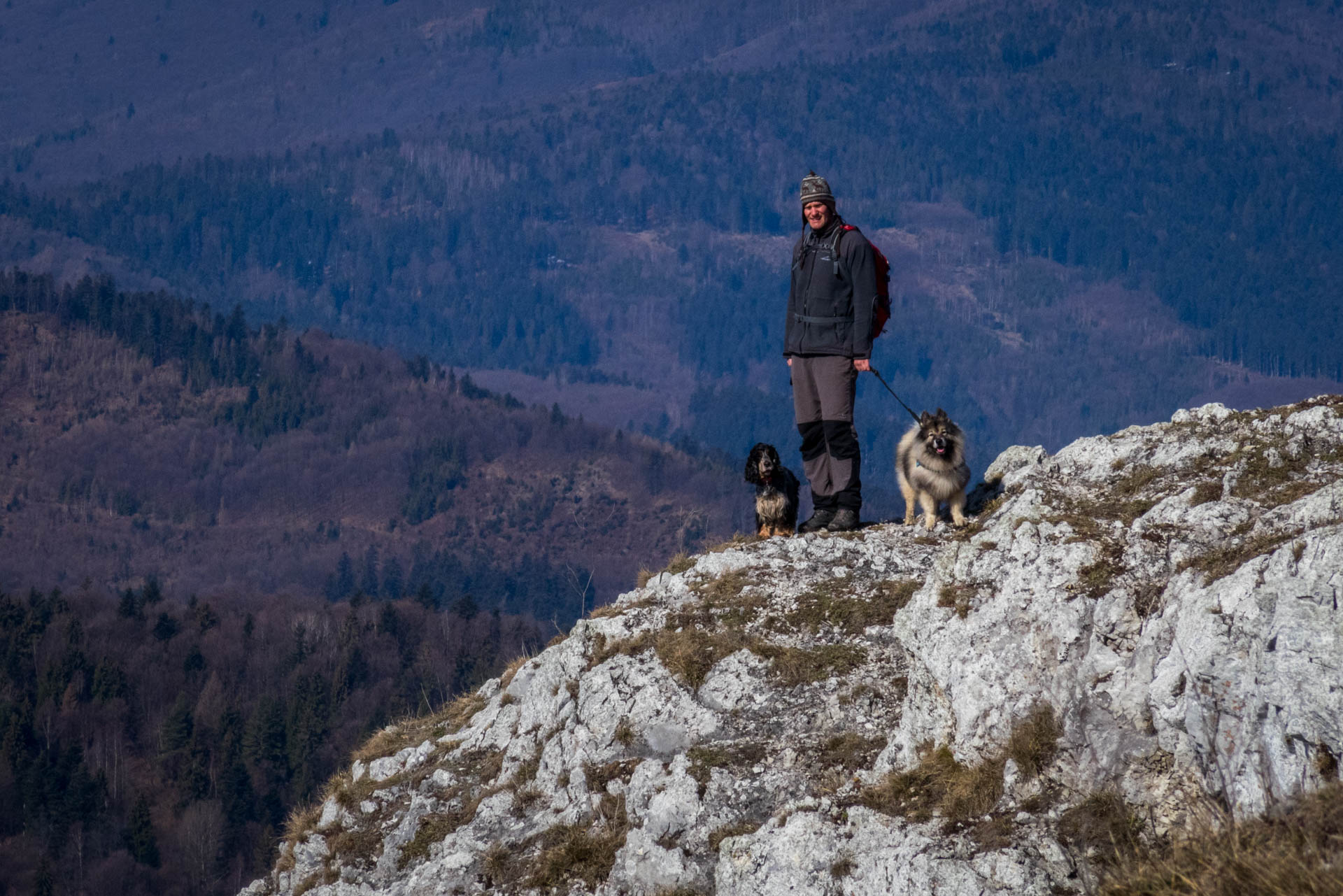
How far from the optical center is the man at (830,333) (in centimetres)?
1727

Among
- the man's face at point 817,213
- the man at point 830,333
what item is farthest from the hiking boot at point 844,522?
the man's face at point 817,213

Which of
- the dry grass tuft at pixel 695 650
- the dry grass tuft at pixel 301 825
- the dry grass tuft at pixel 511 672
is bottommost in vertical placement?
the dry grass tuft at pixel 301 825

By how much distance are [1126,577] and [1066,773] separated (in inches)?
70.1

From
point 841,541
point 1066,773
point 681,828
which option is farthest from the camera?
point 841,541

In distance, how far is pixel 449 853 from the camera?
48.4ft

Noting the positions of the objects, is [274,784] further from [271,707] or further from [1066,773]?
[1066,773]

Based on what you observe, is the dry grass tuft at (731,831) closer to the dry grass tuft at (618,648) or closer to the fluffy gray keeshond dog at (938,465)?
the dry grass tuft at (618,648)

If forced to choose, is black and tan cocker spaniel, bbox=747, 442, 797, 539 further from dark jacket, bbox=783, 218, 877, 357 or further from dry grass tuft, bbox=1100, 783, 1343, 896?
dry grass tuft, bbox=1100, 783, 1343, 896

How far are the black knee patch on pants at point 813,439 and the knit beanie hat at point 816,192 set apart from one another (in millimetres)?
2848

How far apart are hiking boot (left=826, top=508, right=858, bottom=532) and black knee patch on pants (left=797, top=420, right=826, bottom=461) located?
80cm

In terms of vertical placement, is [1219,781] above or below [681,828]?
above

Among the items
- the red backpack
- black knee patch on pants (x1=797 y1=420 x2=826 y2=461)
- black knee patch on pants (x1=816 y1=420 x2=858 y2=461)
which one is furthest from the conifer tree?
the red backpack

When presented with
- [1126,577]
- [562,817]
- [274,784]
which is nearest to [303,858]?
[562,817]

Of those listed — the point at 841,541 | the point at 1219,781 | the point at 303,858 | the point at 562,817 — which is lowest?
the point at 303,858
